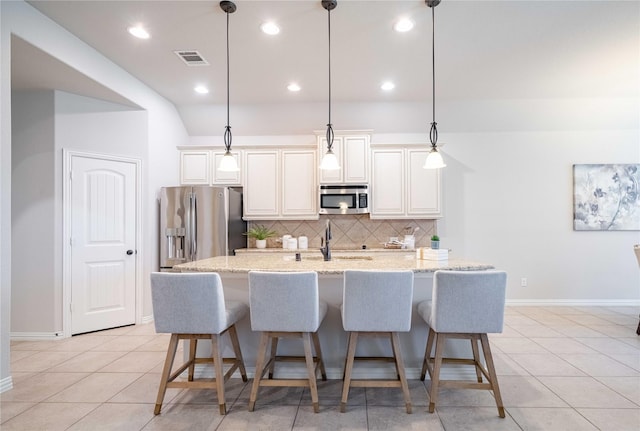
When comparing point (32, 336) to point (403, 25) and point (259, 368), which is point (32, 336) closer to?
point (259, 368)

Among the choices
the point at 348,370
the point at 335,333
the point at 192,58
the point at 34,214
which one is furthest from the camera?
the point at 34,214

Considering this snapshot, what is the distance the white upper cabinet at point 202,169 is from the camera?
5.09 m

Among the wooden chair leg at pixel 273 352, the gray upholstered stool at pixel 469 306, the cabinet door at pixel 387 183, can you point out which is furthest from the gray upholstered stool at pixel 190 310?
the cabinet door at pixel 387 183

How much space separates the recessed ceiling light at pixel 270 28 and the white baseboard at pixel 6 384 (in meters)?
3.35

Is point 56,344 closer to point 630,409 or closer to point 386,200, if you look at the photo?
point 386,200

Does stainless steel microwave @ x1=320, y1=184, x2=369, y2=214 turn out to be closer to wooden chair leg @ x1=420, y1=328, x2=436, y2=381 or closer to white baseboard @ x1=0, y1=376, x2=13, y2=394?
wooden chair leg @ x1=420, y1=328, x2=436, y2=381

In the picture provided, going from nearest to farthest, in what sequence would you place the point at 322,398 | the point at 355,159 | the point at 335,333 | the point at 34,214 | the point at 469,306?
1. the point at 469,306
2. the point at 322,398
3. the point at 335,333
4. the point at 34,214
5. the point at 355,159

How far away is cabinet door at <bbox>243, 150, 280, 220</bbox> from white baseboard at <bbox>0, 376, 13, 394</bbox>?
3040 mm

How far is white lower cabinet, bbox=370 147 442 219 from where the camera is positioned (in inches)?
193

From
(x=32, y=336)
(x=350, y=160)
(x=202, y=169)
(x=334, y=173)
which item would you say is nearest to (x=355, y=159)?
(x=350, y=160)

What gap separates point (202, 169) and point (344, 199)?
2.09 meters

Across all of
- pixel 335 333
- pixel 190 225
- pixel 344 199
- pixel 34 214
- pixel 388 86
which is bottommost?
pixel 335 333

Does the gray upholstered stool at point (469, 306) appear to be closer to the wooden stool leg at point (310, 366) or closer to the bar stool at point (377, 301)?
the bar stool at point (377, 301)

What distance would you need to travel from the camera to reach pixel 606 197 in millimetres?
5082
